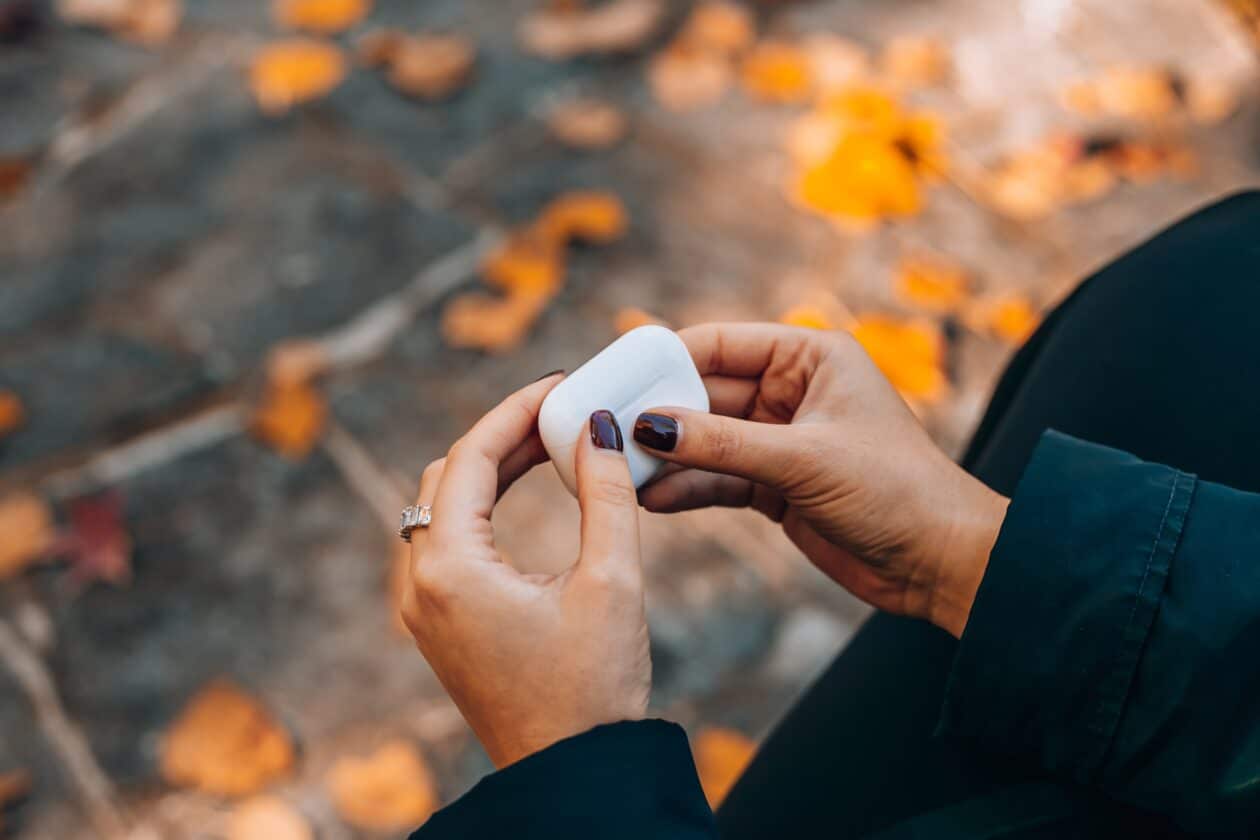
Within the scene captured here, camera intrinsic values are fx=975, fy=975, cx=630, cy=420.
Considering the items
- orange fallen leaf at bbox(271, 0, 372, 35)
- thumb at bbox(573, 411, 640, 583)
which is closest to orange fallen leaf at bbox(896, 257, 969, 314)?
thumb at bbox(573, 411, 640, 583)

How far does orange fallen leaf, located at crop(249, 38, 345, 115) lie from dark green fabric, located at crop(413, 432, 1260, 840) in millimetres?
2233

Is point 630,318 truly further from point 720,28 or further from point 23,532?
point 23,532

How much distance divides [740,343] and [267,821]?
1152mm

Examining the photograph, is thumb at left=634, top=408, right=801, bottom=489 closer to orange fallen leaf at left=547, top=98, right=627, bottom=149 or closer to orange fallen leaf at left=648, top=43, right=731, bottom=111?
orange fallen leaf at left=547, top=98, right=627, bottom=149

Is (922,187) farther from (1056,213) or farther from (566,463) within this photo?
(566,463)

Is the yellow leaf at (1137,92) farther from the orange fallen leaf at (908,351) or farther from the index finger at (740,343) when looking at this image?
the index finger at (740,343)

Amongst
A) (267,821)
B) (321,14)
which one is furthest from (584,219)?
(267,821)

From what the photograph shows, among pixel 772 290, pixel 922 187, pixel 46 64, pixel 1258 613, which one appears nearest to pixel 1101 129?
pixel 922 187

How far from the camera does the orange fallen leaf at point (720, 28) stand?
268 centimetres

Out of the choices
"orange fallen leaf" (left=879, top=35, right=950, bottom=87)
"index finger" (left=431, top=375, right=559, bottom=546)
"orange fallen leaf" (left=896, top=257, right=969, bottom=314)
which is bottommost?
"orange fallen leaf" (left=896, top=257, right=969, bottom=314)

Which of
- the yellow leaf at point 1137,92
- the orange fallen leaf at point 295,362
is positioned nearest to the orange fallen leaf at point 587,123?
the orange fallen leaf at point 295,362

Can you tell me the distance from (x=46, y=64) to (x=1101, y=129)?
2824 mm

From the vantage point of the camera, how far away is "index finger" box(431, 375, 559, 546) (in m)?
0.95

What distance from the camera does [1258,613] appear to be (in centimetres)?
89
